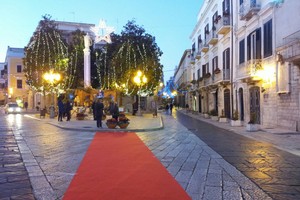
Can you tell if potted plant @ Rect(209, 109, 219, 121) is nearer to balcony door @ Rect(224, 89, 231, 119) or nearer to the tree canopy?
balcony door @ Rect(224, 89, 231, 119)

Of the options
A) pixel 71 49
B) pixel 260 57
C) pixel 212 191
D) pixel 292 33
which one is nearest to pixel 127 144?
pixel 212 191

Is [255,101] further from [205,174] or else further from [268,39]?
[205,174]

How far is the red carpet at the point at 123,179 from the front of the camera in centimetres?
548

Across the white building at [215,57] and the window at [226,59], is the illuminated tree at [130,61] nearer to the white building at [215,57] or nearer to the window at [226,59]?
the white building at [215,57]

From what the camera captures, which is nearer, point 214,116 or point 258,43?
point 258,43

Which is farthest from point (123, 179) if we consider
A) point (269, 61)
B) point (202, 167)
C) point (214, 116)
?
point (214, 116)

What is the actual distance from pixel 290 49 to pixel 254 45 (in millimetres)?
5069

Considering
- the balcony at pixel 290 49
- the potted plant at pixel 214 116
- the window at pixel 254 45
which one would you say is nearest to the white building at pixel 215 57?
the potted plant at pixel 214 116

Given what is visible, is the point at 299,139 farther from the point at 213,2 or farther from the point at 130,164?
the point at 213,2

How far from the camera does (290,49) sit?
15602mm

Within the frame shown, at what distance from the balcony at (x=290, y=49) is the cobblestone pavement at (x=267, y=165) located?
4841 millimetres

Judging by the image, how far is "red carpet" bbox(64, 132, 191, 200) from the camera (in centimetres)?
548

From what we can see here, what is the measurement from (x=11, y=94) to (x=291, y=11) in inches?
2448

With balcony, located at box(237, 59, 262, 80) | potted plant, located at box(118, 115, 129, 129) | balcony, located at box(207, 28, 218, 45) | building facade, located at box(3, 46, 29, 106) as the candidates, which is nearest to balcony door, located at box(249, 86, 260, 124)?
balcony, located at box(237, 59, 262, 80)
